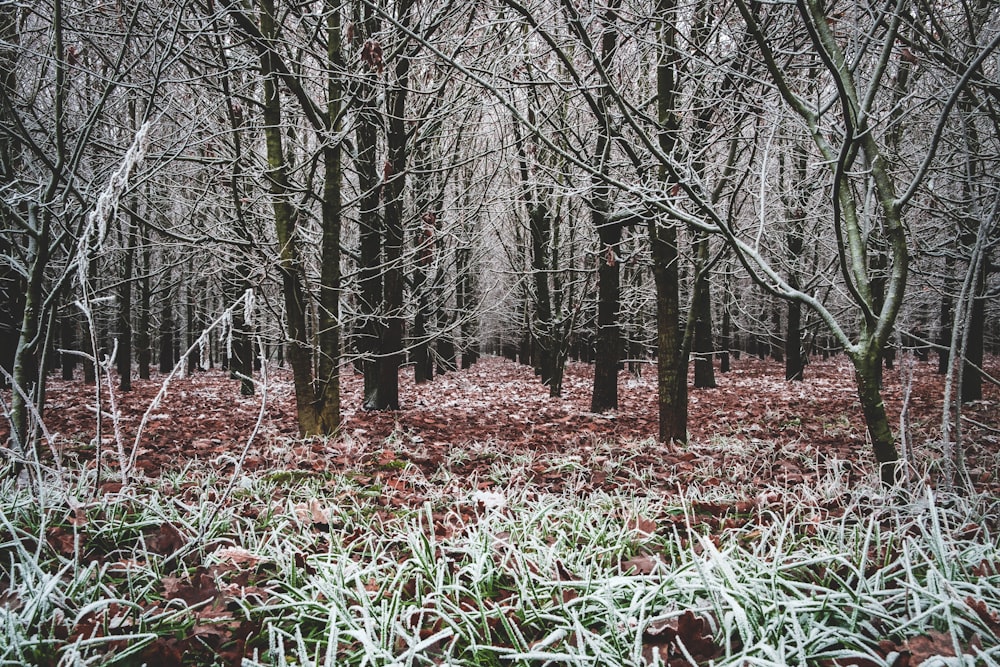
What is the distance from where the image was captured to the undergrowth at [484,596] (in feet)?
5.09

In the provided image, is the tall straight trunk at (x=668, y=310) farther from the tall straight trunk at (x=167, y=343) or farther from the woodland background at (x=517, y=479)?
the tall straight trunk at (x=167, y=343)

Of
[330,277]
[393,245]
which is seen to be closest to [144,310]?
[393,245]

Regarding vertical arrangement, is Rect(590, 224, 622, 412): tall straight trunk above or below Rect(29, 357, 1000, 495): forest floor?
above

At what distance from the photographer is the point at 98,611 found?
5.74ft

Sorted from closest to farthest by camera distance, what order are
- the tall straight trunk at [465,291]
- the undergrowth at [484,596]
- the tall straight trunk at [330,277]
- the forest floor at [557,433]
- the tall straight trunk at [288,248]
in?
the undergrowth at [484,596] < the forest floor at [557,433] < the tall straight trunk at [288,248] < the tall straight trunk at [330,277] < the tall straight trunk at [465,291]

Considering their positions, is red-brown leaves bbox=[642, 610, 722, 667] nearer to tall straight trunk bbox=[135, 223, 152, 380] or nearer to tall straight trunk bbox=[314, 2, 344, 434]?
tall straight trunk bbox=[314, 2, 344, 434]

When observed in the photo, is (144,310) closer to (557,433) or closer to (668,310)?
(557,433)

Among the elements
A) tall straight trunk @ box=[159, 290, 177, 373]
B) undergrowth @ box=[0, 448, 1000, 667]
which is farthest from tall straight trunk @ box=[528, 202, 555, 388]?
tall straight trunk @ box=[159, 290, 177, 373]

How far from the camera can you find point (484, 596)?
1900 millimetres

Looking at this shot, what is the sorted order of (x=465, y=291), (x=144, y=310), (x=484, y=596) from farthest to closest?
(x=465, y=291)
(x=144, y=310)
(x=484, y=596)

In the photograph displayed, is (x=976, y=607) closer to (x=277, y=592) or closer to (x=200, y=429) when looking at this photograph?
(x=277, y=592)

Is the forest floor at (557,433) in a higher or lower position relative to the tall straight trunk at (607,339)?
lower

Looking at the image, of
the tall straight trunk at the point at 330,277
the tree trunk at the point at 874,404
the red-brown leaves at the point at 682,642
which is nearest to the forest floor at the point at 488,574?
the red-brown leaves at the point at 682,642

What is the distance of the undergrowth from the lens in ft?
5.09
